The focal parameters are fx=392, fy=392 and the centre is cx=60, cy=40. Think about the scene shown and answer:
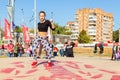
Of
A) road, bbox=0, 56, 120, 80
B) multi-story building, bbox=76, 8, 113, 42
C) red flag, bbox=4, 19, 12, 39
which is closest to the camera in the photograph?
road, bbox=0, 56, 120, 80

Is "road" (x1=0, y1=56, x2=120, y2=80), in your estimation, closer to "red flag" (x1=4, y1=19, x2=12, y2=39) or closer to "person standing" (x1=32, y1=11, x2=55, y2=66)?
"person standing" (x1=32, y1=11, x2=55, y2=66)

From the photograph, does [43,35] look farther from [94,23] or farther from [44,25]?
[94,23]

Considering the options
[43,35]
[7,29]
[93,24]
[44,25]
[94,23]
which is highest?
[94,23]

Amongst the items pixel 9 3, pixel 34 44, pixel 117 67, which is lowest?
pixel 117 67

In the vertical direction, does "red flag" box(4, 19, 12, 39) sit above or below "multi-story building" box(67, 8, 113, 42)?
below

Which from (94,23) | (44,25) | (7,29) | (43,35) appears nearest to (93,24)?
(94,23)

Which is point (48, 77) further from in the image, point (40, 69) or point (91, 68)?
point (91, 68)

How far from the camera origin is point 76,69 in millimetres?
13117

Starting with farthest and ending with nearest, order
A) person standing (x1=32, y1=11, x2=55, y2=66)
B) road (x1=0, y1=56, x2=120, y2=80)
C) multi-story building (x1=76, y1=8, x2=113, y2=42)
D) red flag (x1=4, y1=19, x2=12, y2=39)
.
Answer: multi-story building (x1=76, y1=8, x2=113, y2=42)
red flag (x1=4, y1=19, x2=12, y2=39)
person standing (x1=32, y1=11, x2=55, y2=66)
road (x1=0, y1=56, x2=120, y2=80)

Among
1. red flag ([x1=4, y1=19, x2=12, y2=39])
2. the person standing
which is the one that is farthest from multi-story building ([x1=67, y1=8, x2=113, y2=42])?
the person standing

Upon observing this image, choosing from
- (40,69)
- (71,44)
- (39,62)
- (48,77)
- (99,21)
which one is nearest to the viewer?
(48,77)

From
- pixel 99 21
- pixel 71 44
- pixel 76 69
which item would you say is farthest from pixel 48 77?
pixel 99 21

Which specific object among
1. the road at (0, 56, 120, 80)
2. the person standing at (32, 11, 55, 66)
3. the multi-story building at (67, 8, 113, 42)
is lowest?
the road at (0, 56, 120, 80)

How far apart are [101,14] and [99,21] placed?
4.24 meters
